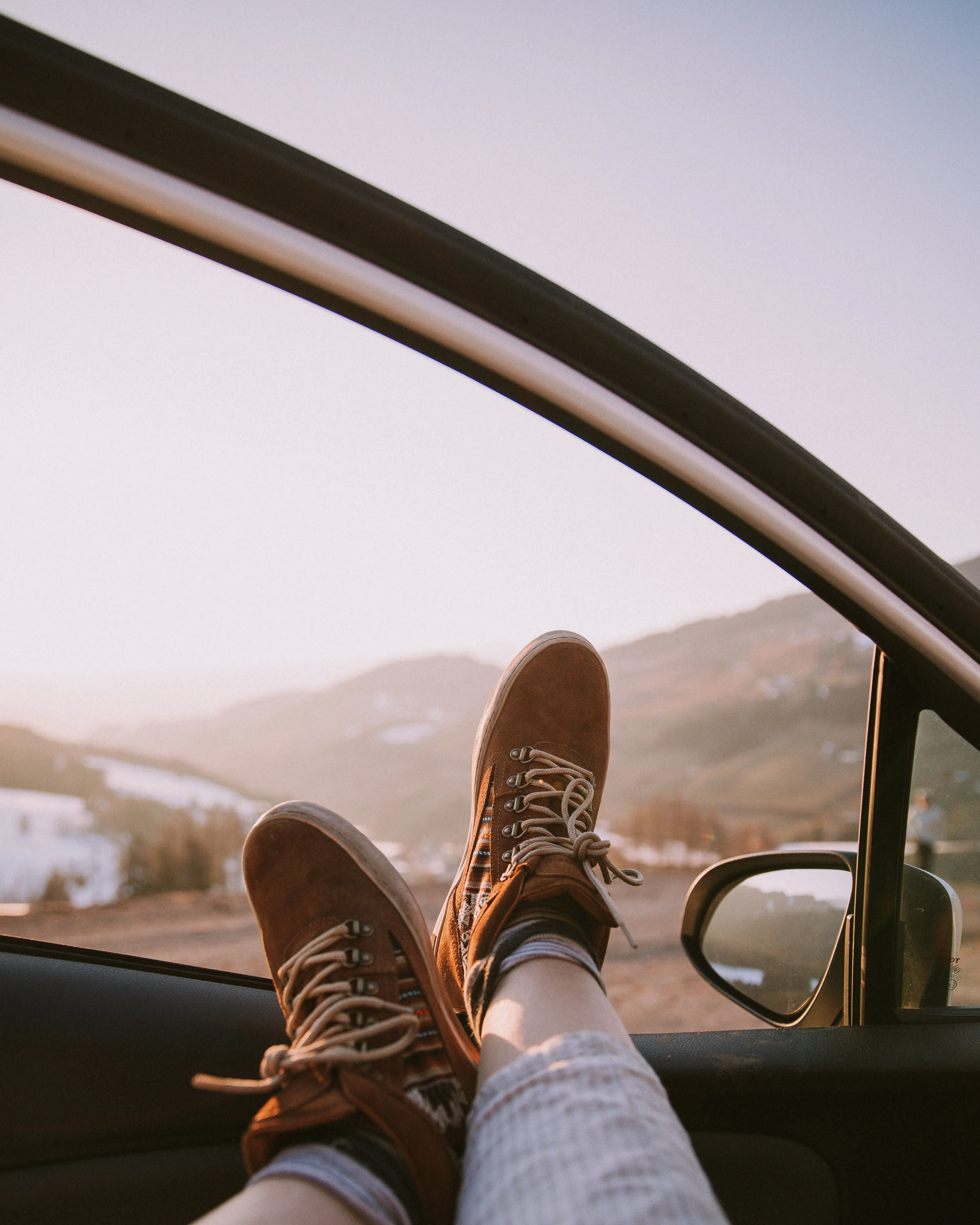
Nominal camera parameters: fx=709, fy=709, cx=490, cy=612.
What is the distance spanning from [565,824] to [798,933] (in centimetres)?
50

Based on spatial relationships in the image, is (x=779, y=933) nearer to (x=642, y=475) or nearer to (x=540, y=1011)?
(x=540, y=1011)

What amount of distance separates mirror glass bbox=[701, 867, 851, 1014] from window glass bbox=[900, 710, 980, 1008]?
4.1 inches

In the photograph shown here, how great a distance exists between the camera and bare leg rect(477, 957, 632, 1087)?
30.9 inches

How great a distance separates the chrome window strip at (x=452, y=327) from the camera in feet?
1.88

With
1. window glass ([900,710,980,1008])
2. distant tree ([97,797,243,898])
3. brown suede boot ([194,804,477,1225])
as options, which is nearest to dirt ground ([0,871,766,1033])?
distant tree ([97,797,243,898])

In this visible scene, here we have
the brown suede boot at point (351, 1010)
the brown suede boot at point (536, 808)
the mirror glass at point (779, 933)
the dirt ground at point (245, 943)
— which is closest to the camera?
the brown suede boot at point (351, 1010)

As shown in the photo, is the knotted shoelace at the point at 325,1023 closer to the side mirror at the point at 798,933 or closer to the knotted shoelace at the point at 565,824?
the knotted shoelace at the point at 565,824

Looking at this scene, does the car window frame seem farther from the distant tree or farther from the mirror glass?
the distant tree

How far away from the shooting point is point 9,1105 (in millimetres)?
1010

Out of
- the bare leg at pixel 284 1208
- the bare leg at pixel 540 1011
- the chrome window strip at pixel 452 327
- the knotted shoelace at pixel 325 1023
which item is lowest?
the bare leg at pixel 284 1208

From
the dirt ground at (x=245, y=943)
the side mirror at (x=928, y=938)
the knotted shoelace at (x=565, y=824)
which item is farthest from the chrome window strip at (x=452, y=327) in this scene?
the dirt ground at (x=245, y=943)

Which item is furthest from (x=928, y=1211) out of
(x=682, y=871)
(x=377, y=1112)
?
(x=682, y=871)

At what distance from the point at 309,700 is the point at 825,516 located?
7292mm

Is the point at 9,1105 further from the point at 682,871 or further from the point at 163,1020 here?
the point at 682,871
